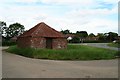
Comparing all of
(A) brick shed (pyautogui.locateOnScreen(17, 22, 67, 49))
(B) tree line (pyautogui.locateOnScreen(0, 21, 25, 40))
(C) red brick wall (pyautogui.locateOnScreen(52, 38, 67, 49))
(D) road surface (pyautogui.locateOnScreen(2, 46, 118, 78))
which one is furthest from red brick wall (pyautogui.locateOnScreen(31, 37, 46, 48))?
(B) tree line (pyautogui.locateOnScreen(0, 21, 25, 40))

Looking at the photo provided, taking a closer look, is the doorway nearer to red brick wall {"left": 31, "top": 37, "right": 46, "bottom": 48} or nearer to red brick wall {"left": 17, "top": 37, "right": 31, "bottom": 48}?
red brick wall {"left": 31, "top": 37, "right": 46, "bottom": 48}

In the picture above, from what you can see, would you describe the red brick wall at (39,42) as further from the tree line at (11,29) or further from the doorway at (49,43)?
the tree line at (11,29)

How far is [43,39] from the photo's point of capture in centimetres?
3894

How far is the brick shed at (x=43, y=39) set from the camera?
38.2 metres

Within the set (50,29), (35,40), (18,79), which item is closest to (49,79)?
(18,79)

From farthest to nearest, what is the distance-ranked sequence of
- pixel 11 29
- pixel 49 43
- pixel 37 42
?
pixel 11 29
pixel 49 43
pixel 37 42

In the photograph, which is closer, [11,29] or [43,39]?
[43,39]

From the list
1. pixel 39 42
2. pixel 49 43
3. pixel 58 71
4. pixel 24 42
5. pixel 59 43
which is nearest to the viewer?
pixel 58 71

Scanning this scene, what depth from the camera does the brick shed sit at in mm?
38219

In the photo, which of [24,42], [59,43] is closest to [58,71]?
[59,43]

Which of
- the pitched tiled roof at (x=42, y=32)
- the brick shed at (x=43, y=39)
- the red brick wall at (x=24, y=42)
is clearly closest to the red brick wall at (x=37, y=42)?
the brick shed at (x=43, y=39)

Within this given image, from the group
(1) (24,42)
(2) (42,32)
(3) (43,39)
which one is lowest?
(1) (24,42)

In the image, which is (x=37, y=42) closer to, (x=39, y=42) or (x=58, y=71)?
(x=39, y=42)

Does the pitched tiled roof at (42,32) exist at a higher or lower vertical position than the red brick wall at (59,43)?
higher
